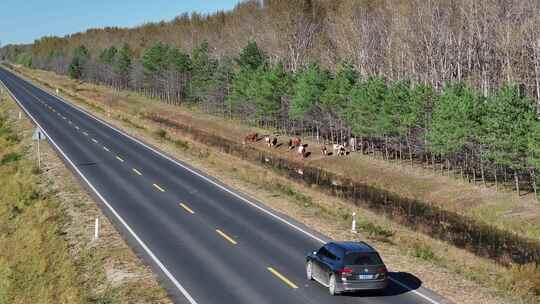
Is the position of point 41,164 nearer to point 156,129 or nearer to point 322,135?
point 156,129

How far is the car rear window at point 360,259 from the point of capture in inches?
768

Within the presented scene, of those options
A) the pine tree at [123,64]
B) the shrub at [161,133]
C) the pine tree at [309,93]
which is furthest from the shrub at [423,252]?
the pine tree at [123,64]

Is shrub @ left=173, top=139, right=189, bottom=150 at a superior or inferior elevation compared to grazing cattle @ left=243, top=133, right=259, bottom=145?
superior

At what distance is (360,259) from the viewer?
19.6 meters

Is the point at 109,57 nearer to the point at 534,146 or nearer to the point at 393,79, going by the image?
the point at 393,79

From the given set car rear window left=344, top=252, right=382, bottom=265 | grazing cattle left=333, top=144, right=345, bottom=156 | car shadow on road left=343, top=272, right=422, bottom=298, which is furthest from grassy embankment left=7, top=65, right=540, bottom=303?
car rear window left=344, top=252, right=382, bottom=265

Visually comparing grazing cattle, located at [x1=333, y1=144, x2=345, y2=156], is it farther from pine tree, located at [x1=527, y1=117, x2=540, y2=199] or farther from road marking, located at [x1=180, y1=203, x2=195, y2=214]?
road marking, located at [x1=180, y1=203, x2=195, y2=214]

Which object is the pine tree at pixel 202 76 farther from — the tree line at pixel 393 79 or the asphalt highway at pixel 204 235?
the asphalt highway at pixel 204 235

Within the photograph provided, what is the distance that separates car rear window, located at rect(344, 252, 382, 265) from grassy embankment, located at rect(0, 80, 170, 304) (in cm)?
581

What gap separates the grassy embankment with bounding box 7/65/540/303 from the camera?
21789 mm

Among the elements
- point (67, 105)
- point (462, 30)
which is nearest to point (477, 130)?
point (462, 30)

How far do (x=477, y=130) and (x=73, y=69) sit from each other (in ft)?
436

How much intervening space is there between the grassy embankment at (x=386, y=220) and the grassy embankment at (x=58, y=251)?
30.9ft

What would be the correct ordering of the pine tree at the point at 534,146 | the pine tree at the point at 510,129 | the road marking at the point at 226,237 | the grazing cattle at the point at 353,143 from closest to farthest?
1. the road marking at the point at 226,237
2. the pine tree at the point at 534,146
3. the pine tree at the point at 510,129
4. the grazing cattle at the point at 353,143
